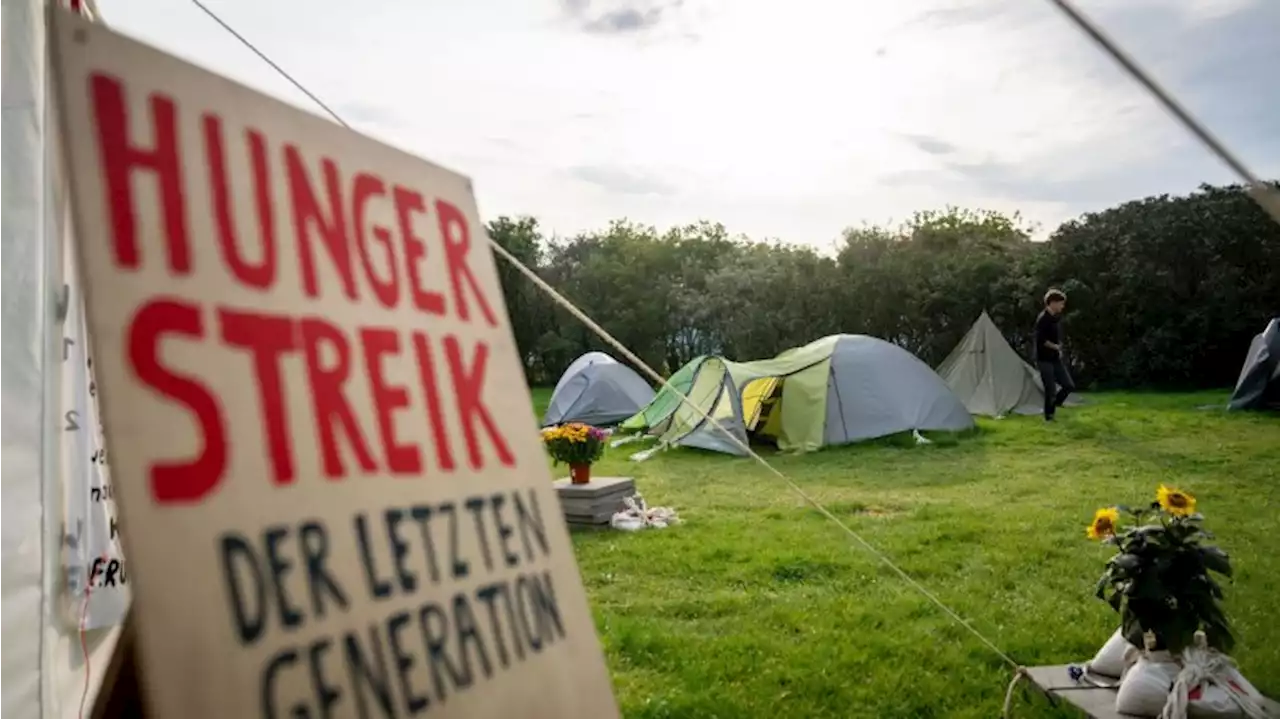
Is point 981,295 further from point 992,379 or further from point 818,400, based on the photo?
point 818,400

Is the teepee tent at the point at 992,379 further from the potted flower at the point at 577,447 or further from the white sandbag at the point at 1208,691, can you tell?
the white sandbag at the point at 1208,691

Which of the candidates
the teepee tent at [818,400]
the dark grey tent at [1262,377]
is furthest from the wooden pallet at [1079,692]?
the dark grey tent at [1262,377]

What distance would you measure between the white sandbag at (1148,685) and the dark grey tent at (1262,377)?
7.83m

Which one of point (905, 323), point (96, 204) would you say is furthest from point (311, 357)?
point (905, 323)

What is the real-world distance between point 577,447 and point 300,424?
3900 mm

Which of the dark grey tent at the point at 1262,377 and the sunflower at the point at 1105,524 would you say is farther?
the dark grey tent at the point at 1262,377

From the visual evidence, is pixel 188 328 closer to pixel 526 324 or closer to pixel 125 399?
pixel 125 399

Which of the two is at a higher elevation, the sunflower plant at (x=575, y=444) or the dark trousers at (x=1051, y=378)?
the sunflower plant at (x=575, y=444)

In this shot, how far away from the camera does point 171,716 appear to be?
756mm

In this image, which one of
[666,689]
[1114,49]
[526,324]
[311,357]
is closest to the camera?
[311,357]

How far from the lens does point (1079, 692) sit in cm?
218

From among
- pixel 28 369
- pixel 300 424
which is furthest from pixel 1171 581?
pixel 28 369

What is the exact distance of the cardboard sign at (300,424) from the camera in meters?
0.82

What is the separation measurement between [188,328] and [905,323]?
44.5 feet
